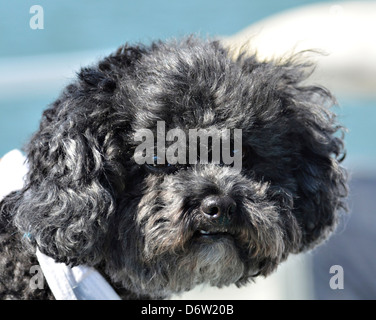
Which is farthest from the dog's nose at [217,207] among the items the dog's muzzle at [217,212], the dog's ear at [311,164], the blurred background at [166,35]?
the blurred background at [166,35]

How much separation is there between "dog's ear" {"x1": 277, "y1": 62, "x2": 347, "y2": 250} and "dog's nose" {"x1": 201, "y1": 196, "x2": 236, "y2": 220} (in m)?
0.52

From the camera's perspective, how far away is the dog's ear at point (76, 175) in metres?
2.70

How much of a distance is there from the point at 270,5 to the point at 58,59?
3381mm

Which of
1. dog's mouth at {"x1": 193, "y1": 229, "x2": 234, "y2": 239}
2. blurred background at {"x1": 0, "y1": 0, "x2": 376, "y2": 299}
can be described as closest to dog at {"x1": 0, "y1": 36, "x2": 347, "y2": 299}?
dog's mouth at {"x1": 193, "y1": 229, "x2": 234, "y2": 239}

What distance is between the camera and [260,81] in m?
3.04

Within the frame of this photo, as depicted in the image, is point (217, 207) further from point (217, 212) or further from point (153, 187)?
point (153, 187)

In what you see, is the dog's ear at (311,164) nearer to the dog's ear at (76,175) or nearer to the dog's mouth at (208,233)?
the dog's mouth at (208,233)

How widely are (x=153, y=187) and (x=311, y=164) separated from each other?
2.70ft

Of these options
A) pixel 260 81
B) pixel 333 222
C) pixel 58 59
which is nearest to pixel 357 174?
pixel 333 222

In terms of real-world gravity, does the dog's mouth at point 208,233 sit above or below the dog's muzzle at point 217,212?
below

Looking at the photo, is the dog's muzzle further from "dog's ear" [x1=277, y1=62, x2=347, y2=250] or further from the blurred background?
the blurred background

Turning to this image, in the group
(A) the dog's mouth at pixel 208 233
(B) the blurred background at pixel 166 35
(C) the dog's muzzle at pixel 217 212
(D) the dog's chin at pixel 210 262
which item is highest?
(B) the blurred background at pixel 166 35

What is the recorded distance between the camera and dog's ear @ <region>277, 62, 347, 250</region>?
3184 mm
